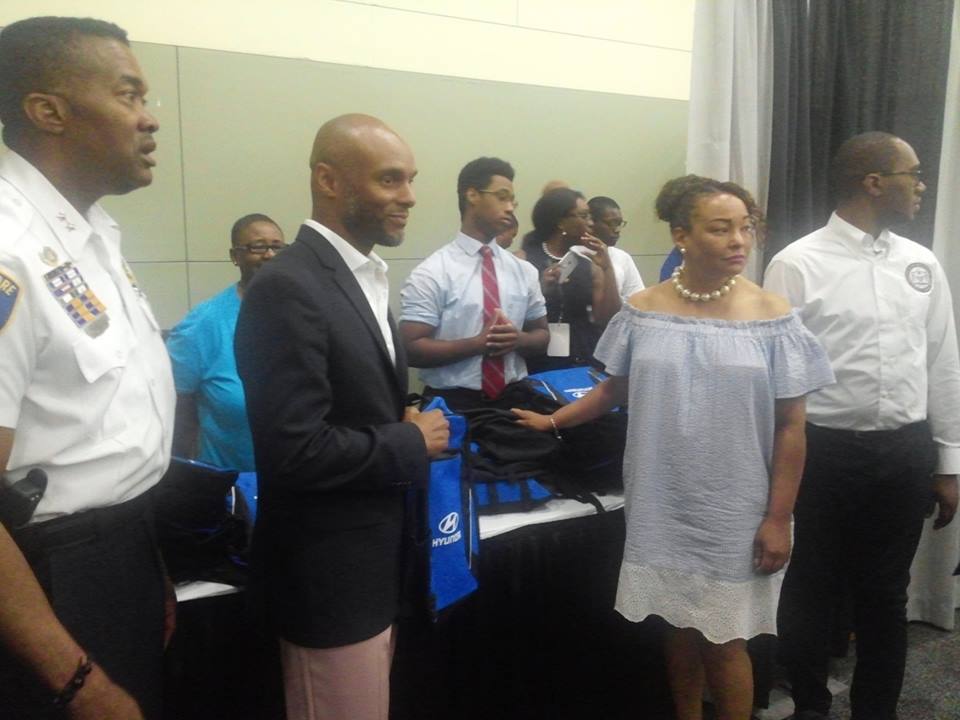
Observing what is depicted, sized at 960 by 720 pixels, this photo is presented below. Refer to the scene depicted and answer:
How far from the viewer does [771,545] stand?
1591 millimetres

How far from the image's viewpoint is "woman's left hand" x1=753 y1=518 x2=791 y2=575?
5.23 feet

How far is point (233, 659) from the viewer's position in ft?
Result: 5.16

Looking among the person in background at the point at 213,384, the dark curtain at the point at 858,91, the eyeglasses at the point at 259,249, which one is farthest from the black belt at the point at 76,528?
the dark curtain at the point at 858,91

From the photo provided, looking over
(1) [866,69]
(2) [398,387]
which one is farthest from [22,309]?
(1) [866,69]

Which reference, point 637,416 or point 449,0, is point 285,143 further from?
point 637,416

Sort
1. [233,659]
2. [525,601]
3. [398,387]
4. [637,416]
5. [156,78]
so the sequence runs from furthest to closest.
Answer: [156,78], [525,601], [637,416], [233,659], [398,387]

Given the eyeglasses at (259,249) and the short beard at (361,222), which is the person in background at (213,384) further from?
the short beard at (361,222)

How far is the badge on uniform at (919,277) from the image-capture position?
1.94 metres

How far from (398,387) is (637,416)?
680 mm

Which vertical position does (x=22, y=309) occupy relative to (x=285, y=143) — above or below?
below

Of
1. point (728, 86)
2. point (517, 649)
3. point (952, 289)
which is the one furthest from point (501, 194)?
point (952, 289)

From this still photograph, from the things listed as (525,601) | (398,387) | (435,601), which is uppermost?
(398,387)

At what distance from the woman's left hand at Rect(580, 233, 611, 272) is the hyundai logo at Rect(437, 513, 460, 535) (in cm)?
131

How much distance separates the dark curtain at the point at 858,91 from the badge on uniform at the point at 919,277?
594 mm
